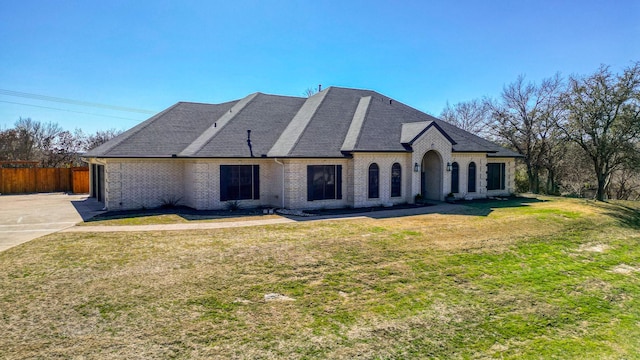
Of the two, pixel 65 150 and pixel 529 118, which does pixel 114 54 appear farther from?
pixel 529 118

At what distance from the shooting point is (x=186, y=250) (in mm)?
10477

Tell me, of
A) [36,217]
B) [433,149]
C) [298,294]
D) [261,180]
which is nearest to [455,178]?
[433,149]

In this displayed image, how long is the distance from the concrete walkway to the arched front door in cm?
192

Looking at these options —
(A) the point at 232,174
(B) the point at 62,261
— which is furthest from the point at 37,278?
(A) the point at 232,174

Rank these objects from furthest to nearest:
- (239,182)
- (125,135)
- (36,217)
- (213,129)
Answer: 1. (213,129)
2. (125,135)
3. (239,182)
4. (36,217)

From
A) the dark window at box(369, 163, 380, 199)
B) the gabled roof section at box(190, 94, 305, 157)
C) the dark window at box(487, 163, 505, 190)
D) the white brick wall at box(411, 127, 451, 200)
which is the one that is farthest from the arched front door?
the gabled roof section at box(190, 94, 305, 157)

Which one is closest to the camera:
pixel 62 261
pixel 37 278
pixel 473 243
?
pixel 37 278

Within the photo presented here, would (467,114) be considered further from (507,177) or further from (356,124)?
(356,124)

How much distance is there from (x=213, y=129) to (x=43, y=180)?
60.3 ft

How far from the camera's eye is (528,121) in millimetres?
31031

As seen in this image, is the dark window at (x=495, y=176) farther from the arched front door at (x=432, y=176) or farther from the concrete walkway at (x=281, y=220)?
the concrete walkway at (x=281, y=220)

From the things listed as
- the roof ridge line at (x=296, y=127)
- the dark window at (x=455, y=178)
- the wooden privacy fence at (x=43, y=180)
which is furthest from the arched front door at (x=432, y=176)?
the wooden privacy fence at (x=43, y=180)

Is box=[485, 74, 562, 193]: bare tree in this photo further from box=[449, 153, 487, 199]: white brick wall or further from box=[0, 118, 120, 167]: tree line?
box=[0, 118, 120, 167]: tree line

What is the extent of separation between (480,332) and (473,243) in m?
5.92
